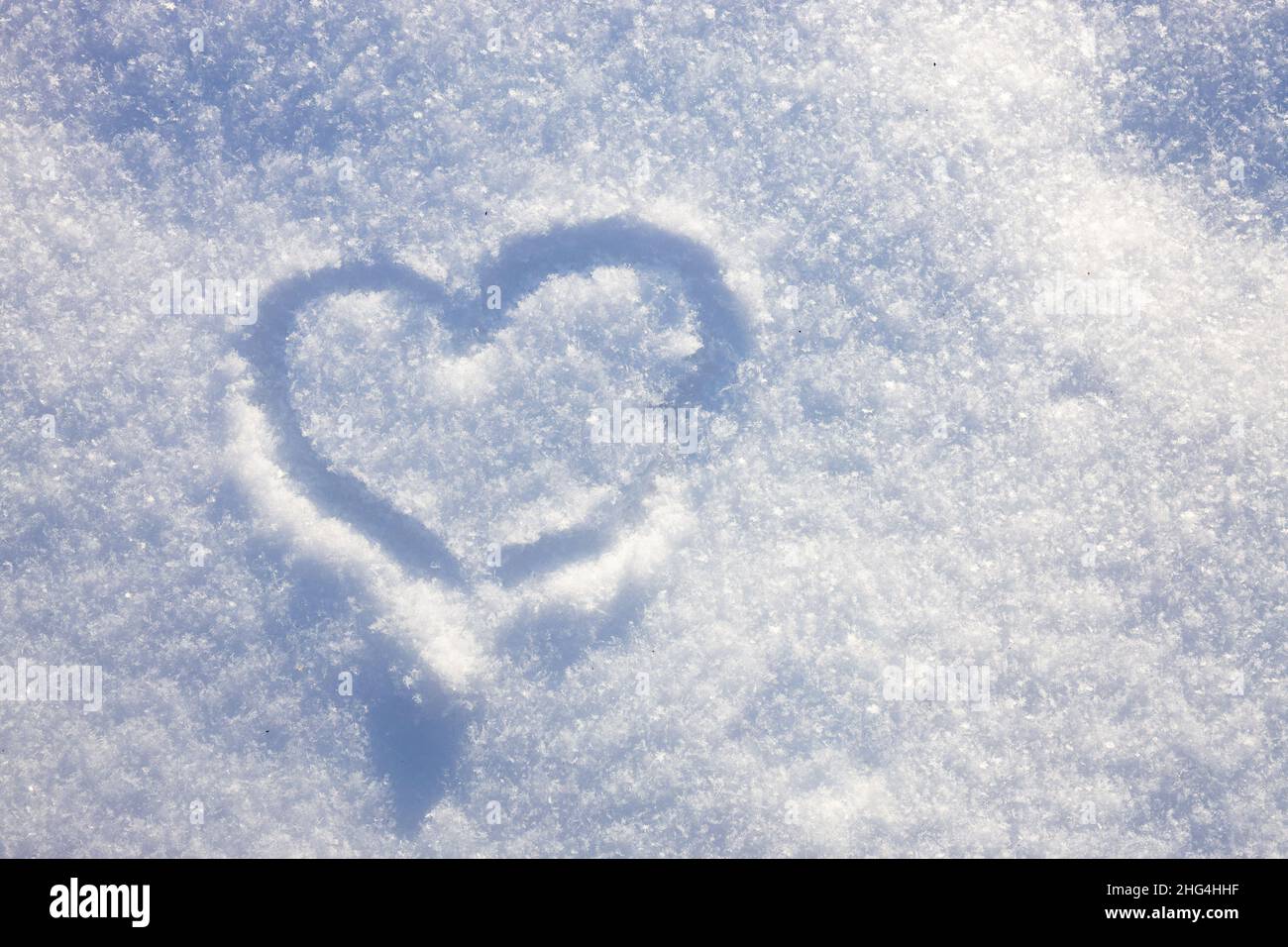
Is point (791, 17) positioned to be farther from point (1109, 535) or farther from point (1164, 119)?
point (1109, 535)

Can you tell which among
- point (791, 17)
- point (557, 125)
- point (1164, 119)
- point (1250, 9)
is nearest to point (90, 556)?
point (557, 125)

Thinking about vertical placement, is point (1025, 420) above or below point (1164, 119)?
below

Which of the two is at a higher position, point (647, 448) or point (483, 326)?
point (483, 326)

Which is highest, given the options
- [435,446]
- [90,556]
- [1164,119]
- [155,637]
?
[1164,119]
